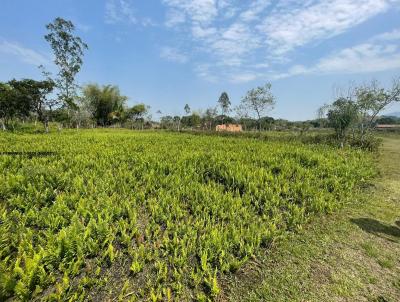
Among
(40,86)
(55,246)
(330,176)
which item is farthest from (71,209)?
(40,86)

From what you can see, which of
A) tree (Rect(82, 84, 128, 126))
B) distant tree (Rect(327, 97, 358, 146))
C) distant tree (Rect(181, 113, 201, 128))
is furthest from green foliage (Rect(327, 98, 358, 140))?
tree (Rect(82, 84, 128, 126))

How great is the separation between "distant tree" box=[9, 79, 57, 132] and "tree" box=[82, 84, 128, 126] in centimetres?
1898

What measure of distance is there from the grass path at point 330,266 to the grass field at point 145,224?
103mm

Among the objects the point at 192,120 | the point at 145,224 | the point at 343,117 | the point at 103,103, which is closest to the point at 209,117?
the point at 192,120

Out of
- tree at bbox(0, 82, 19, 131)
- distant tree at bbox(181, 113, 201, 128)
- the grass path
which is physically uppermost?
tree at bbox(0, 82, 19, 131)

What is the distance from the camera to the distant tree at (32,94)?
21.6 m

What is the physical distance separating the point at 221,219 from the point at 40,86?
75.0ft

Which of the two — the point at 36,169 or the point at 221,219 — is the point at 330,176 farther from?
the point at 36,169

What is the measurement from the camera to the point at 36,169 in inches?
253

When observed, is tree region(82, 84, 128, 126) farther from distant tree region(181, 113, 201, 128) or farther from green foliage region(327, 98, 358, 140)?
green foliage region(327, 98, 358, 140)

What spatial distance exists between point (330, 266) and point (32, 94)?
24974mm

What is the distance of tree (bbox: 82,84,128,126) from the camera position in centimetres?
4200

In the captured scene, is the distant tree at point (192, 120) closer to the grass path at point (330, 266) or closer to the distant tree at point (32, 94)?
the distant tree at point (32, 94)

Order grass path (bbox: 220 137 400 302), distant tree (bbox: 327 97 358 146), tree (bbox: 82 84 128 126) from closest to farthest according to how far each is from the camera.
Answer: grass path (bbox: 220 137 400 302)
distant tree (bbox: 327 97 358 146)
tree (bbox: 82 84 128 126)
